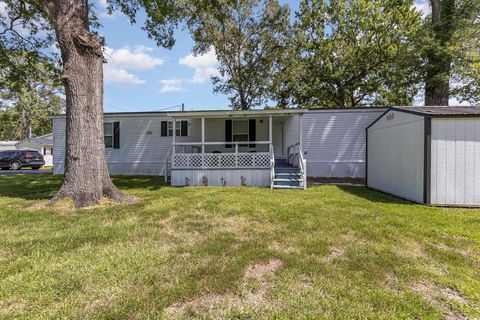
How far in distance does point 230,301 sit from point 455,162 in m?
6.91

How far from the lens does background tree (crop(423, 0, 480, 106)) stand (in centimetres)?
1242

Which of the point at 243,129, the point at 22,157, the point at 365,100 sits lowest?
the point at 22,157

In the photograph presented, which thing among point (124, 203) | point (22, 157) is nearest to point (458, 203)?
point (124, 203)

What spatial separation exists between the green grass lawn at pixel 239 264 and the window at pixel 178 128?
836 centimetres

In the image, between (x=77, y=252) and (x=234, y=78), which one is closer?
(x=77, y=252)

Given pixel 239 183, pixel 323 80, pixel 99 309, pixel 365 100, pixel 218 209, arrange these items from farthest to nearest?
pixel 365 100, pixel 323 80, pixel 239 183, pixel 218 209, pixel 99 309

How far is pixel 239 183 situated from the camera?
10203 millimetres

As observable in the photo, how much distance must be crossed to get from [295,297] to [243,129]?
1143 centimetres

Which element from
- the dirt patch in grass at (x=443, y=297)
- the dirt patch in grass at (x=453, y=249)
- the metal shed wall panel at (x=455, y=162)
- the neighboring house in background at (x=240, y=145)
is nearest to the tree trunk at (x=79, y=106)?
the neighboring house in background at (x=240, y=145)

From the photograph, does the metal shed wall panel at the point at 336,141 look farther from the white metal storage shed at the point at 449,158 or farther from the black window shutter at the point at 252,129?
the white metal storage shed at the point at 449,158

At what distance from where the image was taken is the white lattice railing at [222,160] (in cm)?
1022

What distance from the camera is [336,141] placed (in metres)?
12.9

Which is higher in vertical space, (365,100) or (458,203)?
(365,100)

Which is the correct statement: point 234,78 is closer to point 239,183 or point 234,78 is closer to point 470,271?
point 239,183
